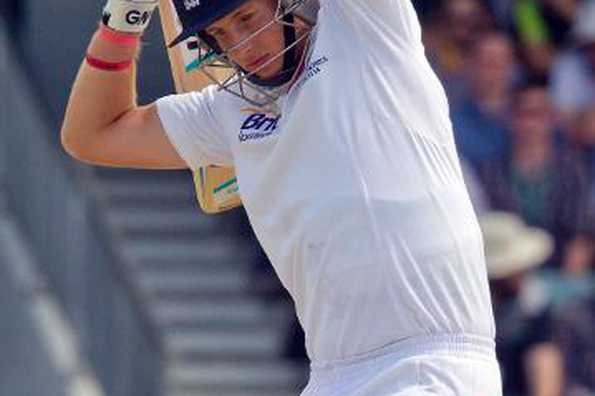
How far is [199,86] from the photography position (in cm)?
603

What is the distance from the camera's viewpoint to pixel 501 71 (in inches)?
410

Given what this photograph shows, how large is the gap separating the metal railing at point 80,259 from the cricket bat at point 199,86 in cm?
430

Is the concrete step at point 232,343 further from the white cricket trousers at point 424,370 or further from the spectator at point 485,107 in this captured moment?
the white cricket trousers at point 424,370

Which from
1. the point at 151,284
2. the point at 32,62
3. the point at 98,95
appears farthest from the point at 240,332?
the point at 98,95

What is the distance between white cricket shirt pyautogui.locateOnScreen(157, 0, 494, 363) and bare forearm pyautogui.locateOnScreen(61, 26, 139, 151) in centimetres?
60

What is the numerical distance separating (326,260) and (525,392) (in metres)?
4.15

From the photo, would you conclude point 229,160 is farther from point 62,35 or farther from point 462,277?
point 62,35

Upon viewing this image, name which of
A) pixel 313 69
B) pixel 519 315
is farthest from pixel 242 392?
pixel 313 69

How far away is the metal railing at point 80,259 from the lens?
10.3 m

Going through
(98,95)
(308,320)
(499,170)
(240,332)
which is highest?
(98,95)

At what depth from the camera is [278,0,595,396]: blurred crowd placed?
372 inches

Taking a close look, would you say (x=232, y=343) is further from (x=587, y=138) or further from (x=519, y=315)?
(x=519, y=315)

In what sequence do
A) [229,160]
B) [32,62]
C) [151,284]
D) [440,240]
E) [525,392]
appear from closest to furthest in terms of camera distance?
[440,240] → [229,160] → [525,392] → [151,284] → [32,62]

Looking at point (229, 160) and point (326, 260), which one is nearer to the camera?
point (326, 260)
